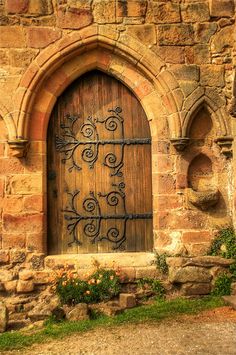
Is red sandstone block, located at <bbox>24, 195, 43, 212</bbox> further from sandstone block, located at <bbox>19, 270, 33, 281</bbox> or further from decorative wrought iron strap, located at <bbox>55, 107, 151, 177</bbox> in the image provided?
sandstone block, located at <bbox>19, 270, 33, 281</bbox>

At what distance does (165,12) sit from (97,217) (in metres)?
3.05

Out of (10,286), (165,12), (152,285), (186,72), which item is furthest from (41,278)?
(165,12)

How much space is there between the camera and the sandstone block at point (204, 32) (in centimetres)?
573

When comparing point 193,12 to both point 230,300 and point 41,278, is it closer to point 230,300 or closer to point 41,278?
point 230,300

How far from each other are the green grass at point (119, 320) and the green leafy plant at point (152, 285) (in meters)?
0.15

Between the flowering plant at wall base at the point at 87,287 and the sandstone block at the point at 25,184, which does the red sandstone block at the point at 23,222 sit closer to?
the sandstone block at the point at 25,184

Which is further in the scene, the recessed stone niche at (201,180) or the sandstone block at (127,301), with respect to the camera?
the recessed stone niche at (201,180)

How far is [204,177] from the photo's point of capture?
578cm

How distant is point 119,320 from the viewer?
15.2ft

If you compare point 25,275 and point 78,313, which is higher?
point 25,275

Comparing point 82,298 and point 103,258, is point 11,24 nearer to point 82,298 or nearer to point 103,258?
point 103,258

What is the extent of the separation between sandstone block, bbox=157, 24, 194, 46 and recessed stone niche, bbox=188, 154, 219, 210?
5.32 feet

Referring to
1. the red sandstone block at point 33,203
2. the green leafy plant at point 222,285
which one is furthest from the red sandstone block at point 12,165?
the green leafy plant at point 222,285

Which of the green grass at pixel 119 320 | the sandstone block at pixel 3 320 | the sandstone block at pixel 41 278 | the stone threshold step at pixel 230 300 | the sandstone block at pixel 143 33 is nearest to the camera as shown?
the green grass at pixel 119 320
